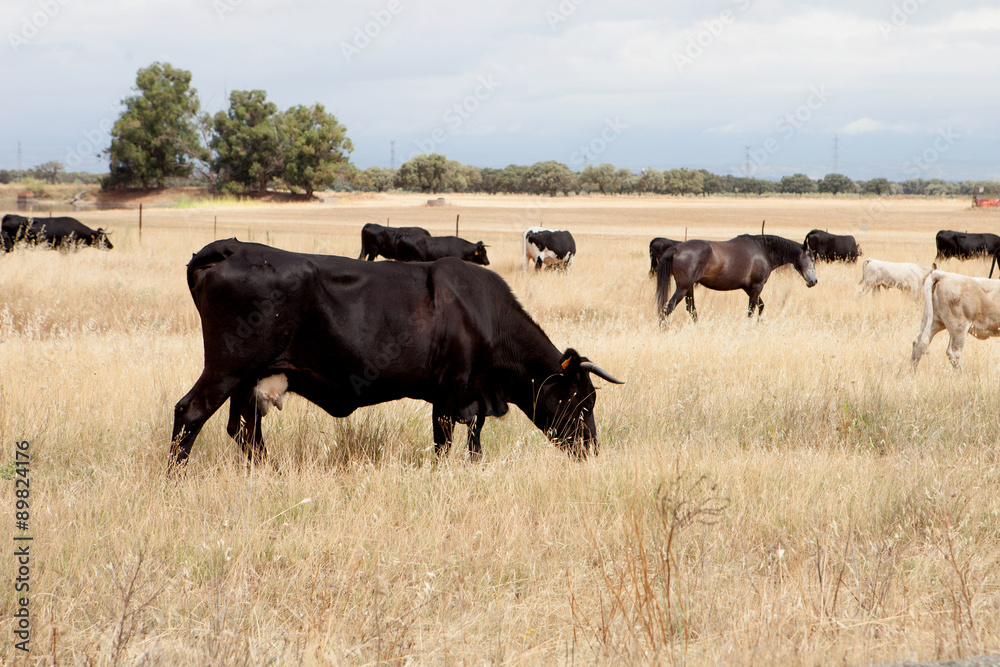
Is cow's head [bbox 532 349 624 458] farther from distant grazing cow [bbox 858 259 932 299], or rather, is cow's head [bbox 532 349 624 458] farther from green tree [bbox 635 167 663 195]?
green tree [bbox 635 167 663 195]

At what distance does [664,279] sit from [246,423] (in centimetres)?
951

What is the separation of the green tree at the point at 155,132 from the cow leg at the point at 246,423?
242 ft

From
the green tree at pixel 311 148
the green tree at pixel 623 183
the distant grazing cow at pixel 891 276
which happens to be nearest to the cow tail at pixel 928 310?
the distant grazing cow at pixel 891 276

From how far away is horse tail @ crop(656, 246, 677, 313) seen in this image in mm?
13273

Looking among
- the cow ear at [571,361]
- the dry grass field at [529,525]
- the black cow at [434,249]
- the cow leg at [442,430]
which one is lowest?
the dry grass field at [529,525]

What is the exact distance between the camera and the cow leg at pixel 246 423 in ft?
17.0

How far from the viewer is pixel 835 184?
447 ft

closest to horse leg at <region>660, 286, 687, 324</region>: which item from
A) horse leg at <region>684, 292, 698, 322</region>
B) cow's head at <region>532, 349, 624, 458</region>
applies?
horse leg at <region>684, 292, 698, 322</region>

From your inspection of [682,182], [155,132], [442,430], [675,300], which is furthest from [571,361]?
[682,182]

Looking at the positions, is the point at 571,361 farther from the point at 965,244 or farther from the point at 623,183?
the point at 623,183

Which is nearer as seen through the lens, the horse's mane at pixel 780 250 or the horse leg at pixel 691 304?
the horse leg at pixel 691 304

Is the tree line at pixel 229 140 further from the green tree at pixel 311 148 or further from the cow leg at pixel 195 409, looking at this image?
the cow leg at pixel 195 409

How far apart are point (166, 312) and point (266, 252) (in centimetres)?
852

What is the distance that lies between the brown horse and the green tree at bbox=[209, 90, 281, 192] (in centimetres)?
6338
